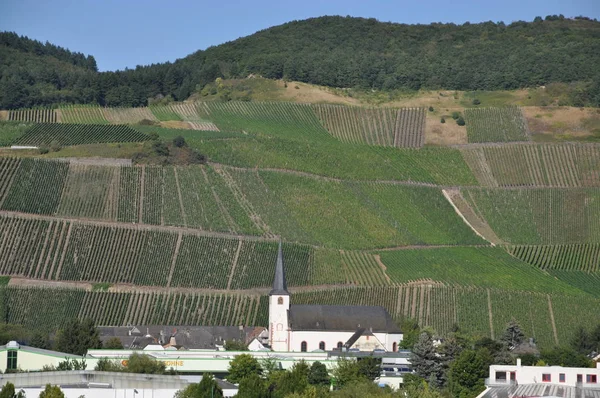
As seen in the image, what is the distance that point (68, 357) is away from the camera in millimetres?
80875

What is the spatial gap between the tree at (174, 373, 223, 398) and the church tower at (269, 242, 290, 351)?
31179 millimetres

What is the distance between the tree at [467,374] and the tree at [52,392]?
65.0 ft

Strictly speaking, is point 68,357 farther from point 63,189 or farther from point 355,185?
point 355,185

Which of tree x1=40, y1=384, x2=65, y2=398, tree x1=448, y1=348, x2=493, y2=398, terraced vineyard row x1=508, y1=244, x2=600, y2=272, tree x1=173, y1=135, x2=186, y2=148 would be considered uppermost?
tree x1=173, y1=135, x2=186, y2=148

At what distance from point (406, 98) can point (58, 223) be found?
6012 centimetres

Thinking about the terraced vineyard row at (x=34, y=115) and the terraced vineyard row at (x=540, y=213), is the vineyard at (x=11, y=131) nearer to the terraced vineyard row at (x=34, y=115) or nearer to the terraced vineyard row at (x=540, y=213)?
the terraced vineyard row at (x=34, y=115)

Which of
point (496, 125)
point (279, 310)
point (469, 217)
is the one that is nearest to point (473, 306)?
point (279, 310)

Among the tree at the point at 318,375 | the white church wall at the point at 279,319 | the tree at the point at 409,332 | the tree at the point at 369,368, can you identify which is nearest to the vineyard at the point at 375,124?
the tree at the point at 409,332

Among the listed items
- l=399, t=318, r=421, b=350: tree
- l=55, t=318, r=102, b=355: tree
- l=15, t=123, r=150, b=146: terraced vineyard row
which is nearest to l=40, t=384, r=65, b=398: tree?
l=55, t=318, r=102, b=355: tree

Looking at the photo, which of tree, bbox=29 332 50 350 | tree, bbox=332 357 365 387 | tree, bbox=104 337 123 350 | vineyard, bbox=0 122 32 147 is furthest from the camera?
vineyard, bbox=0 122 32 147

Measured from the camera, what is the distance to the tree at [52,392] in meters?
65.0

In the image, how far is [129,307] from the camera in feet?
346

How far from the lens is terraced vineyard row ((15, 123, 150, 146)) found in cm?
12938

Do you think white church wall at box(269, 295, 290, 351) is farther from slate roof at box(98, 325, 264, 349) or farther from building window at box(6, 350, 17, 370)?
building window at box(6, 350, 17, 370)
